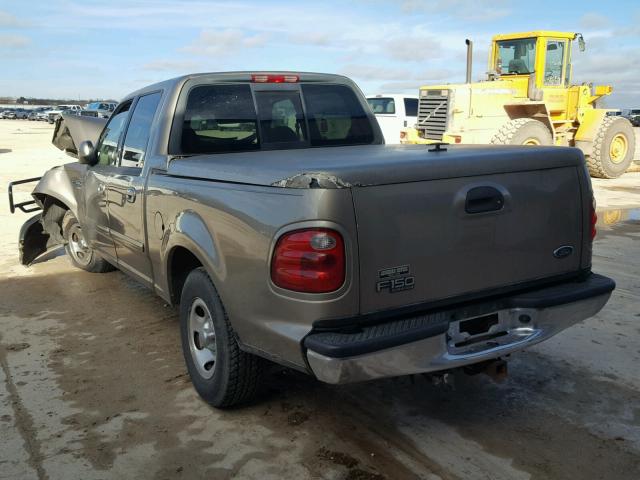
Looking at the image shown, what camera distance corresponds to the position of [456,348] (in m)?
2.92

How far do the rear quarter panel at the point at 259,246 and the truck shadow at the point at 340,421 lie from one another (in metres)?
A: 0.63

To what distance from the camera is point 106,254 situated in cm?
535

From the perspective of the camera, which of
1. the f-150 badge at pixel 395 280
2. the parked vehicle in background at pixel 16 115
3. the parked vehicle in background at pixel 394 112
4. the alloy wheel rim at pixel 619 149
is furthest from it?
the parked vehicle in background at pixel 16 115

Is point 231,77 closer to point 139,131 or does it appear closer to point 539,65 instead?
point 139,131

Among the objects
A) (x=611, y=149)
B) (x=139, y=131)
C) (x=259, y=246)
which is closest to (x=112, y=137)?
(x=139, y=131)

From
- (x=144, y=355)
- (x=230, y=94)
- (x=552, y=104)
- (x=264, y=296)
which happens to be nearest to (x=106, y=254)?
(x=144, y=355)

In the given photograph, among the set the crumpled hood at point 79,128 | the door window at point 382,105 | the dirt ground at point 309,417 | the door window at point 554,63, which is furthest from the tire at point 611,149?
the crumpled hood at point 79,128

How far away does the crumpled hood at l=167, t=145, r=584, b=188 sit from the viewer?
264 cm

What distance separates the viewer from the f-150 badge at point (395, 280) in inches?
107

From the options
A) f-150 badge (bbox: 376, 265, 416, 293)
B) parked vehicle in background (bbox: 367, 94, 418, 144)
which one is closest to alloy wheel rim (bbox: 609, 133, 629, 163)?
parked vehicle in background (bbox: 367, 94, 418, 144)

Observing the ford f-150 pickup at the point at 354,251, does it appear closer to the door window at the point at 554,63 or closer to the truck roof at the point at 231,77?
the truck roof at the point at 231,77

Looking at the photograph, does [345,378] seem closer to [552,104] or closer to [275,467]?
[275,467]

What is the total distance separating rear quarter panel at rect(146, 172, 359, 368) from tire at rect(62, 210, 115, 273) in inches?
139

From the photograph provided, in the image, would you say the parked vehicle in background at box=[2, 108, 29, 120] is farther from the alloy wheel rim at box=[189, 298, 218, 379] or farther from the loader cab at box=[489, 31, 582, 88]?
the alloy wheel rim at box=[189, 298, 218, 379]
